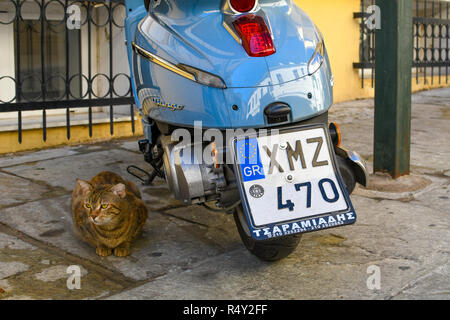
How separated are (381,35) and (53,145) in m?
2.97

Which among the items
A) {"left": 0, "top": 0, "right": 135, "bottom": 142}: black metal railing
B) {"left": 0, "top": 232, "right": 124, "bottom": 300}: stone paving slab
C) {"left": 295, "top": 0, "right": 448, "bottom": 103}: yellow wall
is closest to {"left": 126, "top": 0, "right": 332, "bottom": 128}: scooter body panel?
{"left": 0, "top": 232, "right": 124, "bottom": 300}: stone paving slab

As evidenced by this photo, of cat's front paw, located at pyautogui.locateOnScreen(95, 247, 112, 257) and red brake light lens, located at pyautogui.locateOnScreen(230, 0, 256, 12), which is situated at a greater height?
red brake light lens, located at pyautogui.locateOnScreen(230, 0, 256, 12)

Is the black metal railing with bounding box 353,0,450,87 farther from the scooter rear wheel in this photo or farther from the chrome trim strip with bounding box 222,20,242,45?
the scooter rear wheel

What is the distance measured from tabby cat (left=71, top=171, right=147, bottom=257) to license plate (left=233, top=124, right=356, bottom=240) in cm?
83

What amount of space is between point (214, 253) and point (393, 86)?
1879 mm

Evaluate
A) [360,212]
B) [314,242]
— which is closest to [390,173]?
[360,212]

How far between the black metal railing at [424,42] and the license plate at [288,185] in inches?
219

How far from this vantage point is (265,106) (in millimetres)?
2660

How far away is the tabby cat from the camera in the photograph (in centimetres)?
309

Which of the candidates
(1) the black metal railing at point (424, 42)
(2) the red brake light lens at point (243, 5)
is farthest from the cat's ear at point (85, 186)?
(1) the black metal railing at point (424, 42)

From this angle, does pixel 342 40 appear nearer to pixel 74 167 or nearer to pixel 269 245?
pixel 74 167

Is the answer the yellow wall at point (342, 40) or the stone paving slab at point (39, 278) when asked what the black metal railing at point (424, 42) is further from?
the stone paving slab at point (39, 278)

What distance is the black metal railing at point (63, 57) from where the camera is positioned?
550 cm

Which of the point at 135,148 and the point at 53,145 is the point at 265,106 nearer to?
the point at 135,148
